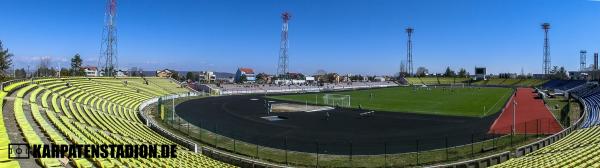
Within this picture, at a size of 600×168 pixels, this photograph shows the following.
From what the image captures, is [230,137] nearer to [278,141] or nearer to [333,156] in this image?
[278,141]

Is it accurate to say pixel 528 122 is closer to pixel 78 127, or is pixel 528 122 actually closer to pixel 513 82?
pixel 78 127

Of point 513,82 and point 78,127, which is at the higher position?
point 513,82

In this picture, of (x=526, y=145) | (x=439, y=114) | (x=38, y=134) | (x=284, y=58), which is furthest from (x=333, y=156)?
(x=284, y=58)

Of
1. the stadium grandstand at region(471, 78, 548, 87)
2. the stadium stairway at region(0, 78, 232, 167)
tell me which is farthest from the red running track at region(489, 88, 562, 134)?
the stadium grandstand at region(471, 78, 548, 87)

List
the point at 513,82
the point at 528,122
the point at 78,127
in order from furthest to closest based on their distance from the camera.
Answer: the point at 513,82
the point at 528,122
the point at 78,127

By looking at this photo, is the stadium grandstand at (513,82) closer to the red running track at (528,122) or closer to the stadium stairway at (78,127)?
the red running track at (528,122)

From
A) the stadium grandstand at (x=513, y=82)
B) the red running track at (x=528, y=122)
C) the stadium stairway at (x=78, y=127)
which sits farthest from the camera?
the stadium grandstand at (x=513, y=82)

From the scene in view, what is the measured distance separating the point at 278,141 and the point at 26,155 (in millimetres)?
18654

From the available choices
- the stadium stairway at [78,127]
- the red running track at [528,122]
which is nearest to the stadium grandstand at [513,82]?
the red running track at [528,122]

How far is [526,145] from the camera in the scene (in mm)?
25750

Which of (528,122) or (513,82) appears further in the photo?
(513,82)

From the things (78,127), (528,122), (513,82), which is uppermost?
(513,82)

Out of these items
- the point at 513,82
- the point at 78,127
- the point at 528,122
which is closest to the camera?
the point at 78,127

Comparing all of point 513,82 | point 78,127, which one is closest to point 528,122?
point 78,127
